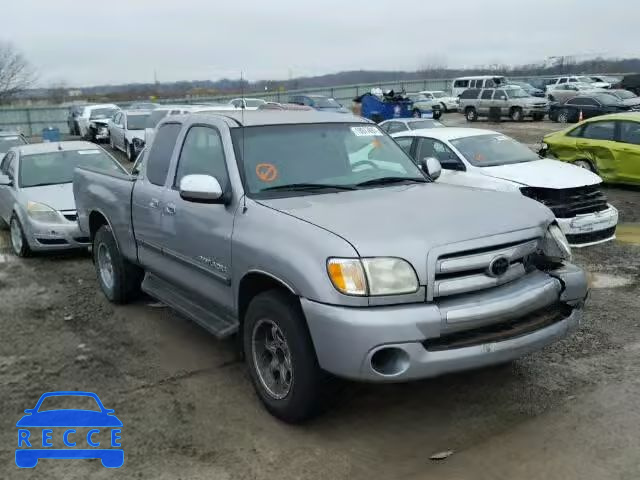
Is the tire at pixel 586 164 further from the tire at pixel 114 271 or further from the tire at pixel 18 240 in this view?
the tire at pixel 18 240

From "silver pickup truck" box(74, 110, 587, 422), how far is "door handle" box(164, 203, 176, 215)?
0.07 feet

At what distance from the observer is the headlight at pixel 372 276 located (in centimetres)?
337

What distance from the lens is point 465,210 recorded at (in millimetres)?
3896

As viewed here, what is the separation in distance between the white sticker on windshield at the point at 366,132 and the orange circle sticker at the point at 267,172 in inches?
37.0

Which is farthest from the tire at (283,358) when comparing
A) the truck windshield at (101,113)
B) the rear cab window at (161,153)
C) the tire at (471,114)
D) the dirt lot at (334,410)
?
the tire at (471,114)

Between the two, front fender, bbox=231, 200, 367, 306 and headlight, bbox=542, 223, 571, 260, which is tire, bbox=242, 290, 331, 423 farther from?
headlight, bbox=542, 223, 571, 260

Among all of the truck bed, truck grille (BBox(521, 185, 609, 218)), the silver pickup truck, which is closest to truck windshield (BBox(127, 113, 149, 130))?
the truck bed

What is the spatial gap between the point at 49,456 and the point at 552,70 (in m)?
72.6

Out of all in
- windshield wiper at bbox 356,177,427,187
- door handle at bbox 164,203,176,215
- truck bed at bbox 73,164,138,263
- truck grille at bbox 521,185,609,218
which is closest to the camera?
windshield wiper at bbox 356,177,427,187

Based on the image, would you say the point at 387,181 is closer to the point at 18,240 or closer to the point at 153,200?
the point at 153,200

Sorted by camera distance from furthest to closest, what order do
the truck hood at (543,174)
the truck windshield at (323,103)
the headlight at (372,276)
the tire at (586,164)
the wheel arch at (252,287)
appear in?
the truck windshield at (323,103) → the tire at (586,164) → the truck hood at (543,174) → the wheel arch at (252,287) → the headlight at (372,276)

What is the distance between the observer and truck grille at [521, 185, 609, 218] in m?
8.25

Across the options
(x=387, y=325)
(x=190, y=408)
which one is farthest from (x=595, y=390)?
(x=190, y=408)

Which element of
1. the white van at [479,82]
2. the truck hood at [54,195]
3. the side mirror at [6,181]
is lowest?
the truck hood at [54,195]
